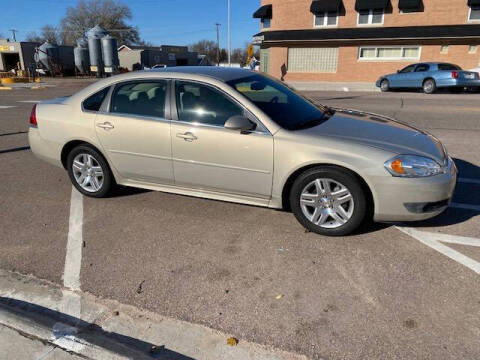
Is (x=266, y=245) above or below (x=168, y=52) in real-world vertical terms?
below

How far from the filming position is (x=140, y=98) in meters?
4.36

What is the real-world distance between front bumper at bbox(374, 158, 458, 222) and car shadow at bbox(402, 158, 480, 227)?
48cm

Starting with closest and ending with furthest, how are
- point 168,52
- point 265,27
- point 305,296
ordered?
1. point 305,296
2. point 265,27
3. point 168,52

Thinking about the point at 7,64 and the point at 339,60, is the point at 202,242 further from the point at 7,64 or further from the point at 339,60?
the point at 7,64

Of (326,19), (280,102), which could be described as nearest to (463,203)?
(280,102)

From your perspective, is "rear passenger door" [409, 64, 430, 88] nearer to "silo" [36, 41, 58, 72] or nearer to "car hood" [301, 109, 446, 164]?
"car hood" [301, 109, 446, 164]

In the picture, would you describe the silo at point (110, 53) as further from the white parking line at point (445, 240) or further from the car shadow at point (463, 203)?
the white parking line at point (445, 240)

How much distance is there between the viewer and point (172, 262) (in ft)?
10.9

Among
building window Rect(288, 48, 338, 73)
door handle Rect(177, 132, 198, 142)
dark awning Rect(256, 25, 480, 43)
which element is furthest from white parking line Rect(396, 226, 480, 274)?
building window Rect(288, 48, 338, 73)

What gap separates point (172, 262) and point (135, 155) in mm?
1526

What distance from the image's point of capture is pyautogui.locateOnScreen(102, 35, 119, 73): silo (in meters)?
33.9

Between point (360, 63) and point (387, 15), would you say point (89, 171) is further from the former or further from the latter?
point (387, 15)

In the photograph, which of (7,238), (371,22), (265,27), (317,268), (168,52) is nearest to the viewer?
(317,268)

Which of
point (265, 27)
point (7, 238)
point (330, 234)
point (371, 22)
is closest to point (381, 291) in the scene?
point (330, 234)
